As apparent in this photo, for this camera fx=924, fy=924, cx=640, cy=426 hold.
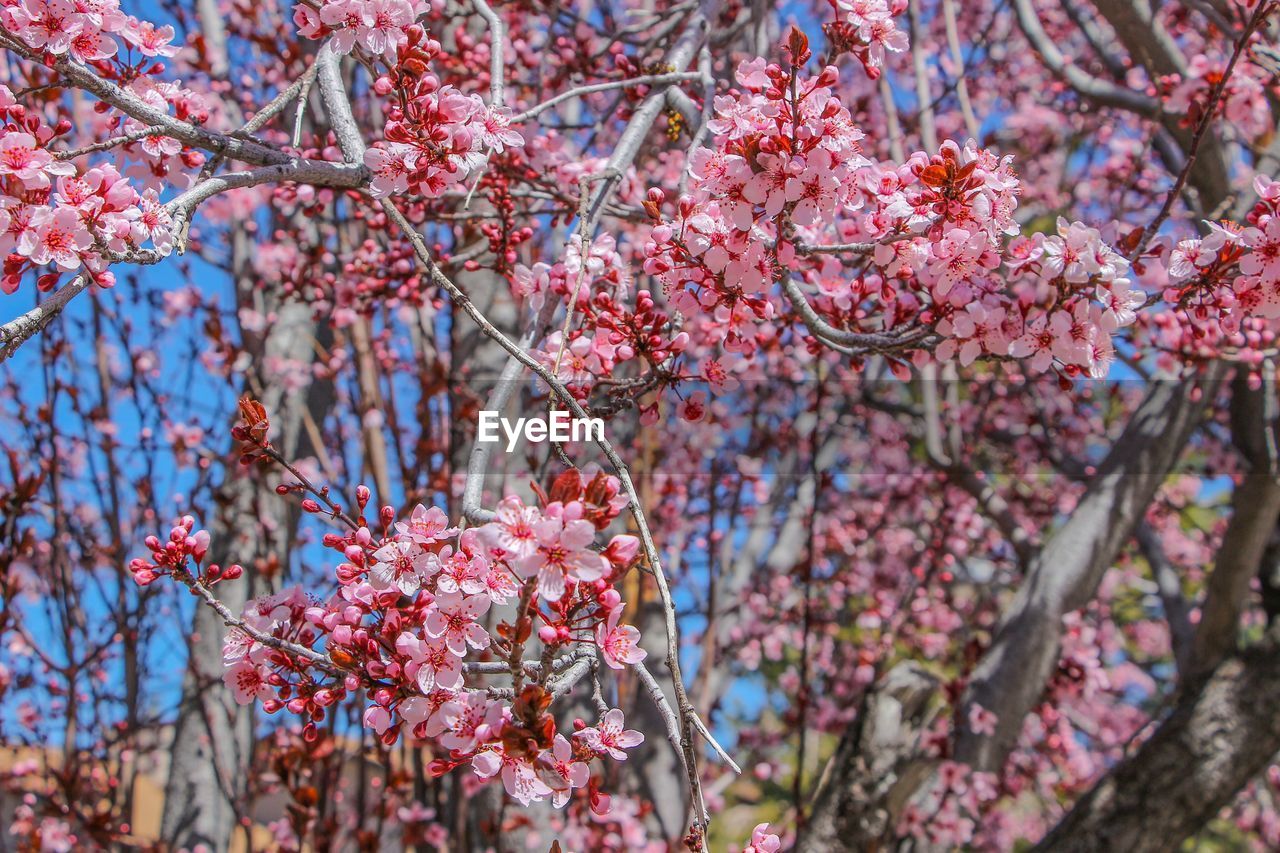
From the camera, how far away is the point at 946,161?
1.54 meters

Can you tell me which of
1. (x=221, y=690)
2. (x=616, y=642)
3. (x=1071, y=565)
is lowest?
(x=616, y=642)

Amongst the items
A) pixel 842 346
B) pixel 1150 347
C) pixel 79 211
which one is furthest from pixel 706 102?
pixel 1150 347

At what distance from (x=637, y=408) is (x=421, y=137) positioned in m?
0.86

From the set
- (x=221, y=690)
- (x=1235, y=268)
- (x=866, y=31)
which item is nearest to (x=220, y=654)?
(x=221, y=690)

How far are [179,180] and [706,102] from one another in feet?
3.58

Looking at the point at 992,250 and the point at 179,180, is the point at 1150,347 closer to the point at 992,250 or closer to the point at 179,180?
the point at 992,250

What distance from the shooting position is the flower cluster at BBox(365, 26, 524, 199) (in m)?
1.55

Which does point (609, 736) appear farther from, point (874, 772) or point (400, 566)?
point (874, 772)

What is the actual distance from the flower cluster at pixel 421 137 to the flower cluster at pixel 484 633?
59 cm

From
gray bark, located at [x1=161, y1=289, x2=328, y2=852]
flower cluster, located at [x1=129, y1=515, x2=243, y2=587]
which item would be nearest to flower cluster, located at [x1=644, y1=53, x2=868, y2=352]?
flower cluster, located at [x1=129, y1=515, x2=243, y2=587]

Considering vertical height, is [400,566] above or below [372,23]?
below

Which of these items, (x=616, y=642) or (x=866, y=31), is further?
(x=866, y=31)

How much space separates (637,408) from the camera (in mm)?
2199

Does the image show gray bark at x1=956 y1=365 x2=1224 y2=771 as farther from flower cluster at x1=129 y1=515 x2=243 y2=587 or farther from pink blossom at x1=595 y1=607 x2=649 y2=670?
flower cluster at x1=129 y1=515 x2=243 y2=587
